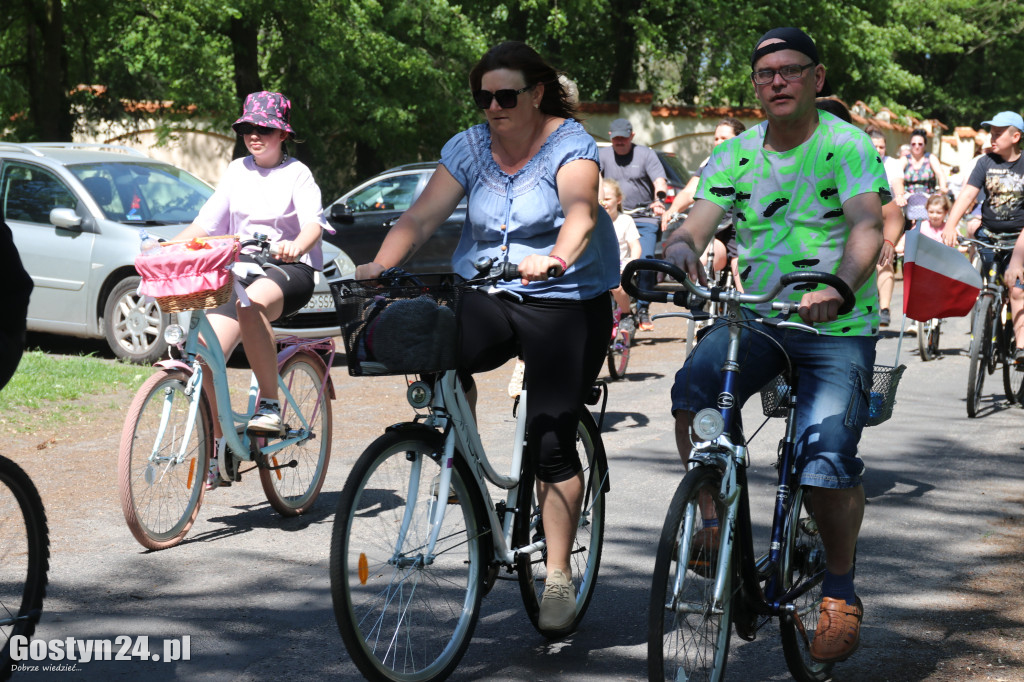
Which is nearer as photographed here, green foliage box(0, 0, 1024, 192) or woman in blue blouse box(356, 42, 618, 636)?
woman in blue blouse box(356, 42, 618, 636)

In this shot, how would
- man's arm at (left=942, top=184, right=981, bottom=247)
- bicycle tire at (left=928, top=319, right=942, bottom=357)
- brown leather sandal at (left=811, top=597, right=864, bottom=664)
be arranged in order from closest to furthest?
1. brown leather sandal at (left=811, top=597, right=864, bottom=664)
2. man's arm at (left=942, top=184, right=981, bottom=247)
3. bicycle tire at (left=928, top=319, right=942, bottom=357)

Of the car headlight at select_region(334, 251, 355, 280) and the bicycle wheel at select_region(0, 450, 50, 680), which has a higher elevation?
the car headlight at select_region(334, 251, 355, 280)

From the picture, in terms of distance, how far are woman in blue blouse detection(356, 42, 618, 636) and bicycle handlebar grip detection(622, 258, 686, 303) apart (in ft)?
0.79

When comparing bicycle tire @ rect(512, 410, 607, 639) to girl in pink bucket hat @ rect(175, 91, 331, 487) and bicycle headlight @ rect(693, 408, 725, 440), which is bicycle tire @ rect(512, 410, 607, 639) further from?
girl in pink bucket hat @ rect(175, 91, 331, 487)

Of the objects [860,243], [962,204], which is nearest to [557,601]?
[860,243]

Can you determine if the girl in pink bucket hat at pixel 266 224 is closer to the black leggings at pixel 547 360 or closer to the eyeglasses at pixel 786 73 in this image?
the black leggings at pixel 547 360

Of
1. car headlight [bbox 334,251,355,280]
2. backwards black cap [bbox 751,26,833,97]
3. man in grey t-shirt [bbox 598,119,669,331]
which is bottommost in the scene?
car headlight [bbox 334,251,355,280]

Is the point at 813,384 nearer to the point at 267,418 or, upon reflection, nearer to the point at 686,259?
the point at 686,259

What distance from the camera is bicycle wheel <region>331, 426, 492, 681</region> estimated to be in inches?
142

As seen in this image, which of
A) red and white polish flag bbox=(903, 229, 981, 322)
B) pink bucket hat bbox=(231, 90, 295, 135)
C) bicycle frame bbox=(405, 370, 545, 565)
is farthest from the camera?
pink bucket hat bbox=(231, 90, 295, 135)

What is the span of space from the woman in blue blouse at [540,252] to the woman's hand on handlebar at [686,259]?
27cm

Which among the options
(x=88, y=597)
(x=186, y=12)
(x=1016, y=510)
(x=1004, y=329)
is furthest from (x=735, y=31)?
(x=88, y=597)

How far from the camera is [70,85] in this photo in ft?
63.8

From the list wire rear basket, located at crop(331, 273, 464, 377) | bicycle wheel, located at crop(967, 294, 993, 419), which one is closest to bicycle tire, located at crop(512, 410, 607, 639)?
wire rear basket, located at crop(331, 273, 464, 377)
